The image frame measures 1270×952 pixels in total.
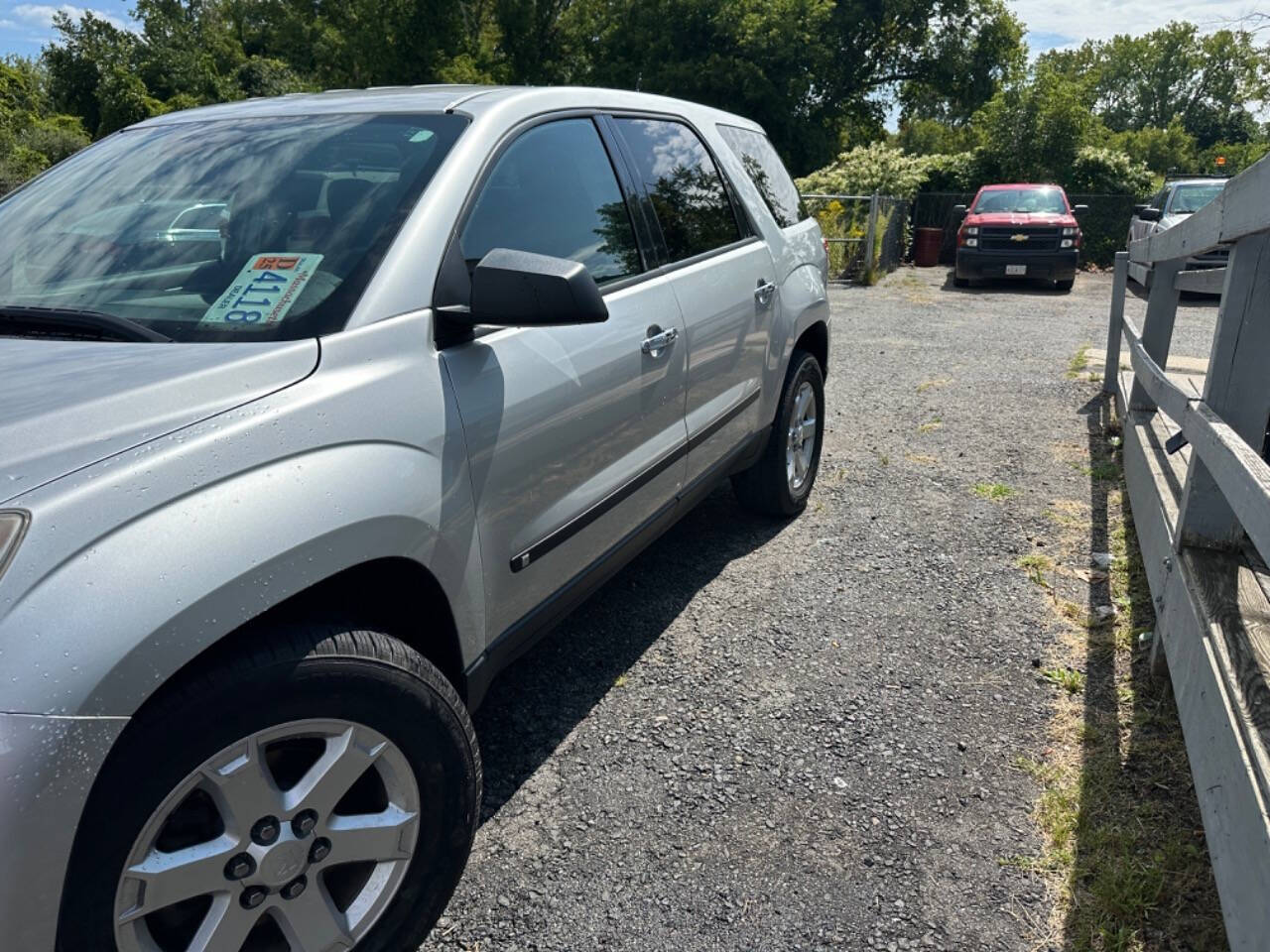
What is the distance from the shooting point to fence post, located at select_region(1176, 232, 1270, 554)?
262 cm

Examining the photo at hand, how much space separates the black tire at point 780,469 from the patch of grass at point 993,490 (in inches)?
43.1

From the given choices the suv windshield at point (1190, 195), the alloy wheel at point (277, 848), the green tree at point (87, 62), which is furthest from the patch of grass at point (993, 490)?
the green tree at point (87, 62)

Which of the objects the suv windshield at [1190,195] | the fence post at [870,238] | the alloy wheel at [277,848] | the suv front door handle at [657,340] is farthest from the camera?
the fence post at [870,238]

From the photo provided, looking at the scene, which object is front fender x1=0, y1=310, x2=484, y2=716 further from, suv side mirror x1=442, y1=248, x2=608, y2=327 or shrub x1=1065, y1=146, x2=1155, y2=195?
shrub x1=1065, y1=146, x2=1155, y2=195

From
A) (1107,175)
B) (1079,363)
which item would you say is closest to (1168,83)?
(1107,175)

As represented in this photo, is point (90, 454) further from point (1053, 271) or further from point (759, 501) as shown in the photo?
point (1053, 271)

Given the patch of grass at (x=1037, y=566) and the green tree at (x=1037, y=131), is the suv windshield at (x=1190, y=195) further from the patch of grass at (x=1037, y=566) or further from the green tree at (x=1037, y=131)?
the patch of grass at (x=1037, y=566)

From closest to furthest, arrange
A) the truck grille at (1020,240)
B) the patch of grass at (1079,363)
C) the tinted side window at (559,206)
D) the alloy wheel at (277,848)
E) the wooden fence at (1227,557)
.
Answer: the alloy wheel at (277,848)
the wooden fence at (1227,557)
the tinted side window at (559,206)
the patch of grass at (1079,363)
the truck grille at (1020,240)

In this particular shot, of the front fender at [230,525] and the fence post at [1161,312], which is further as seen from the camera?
the fence post at [1161,312]

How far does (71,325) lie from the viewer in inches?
78.7

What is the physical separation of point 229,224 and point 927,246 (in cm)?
1899

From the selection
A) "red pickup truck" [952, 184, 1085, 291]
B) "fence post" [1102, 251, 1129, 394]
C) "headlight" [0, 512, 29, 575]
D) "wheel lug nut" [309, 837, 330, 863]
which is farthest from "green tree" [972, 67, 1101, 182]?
"headlight" [0, 512, 29, 575]

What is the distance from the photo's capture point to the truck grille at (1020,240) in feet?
49.2

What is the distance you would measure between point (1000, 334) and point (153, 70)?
44979mm
